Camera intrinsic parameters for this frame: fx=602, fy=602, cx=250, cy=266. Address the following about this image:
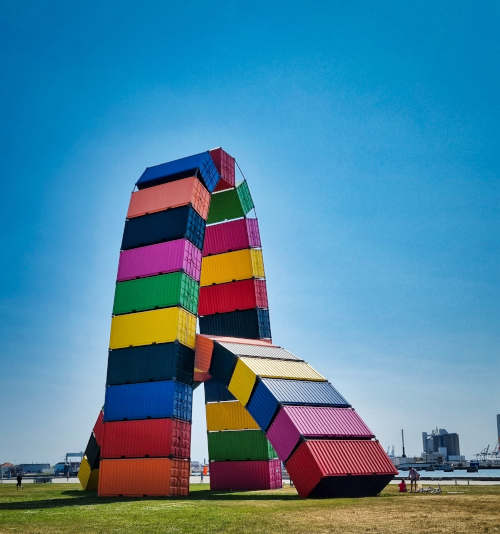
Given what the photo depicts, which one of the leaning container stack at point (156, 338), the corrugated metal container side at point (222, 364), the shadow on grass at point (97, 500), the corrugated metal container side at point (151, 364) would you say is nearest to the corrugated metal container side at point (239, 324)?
the leaning container stack at point (156, 338)

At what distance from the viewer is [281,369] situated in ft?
163

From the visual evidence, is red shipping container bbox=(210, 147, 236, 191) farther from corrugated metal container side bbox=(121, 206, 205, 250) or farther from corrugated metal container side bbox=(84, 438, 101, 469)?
corrugated metal container side bbox=(84, 438, 101, 469)

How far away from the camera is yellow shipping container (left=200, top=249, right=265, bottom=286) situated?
63438 millimetres

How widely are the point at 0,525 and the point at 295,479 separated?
20.7m

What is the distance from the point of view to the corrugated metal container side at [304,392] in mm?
45188

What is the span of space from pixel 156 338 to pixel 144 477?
10.9m

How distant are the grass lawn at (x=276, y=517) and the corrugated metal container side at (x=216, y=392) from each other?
76.6ft

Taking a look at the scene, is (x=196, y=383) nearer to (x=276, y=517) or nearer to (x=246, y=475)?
(x=246, y=475)

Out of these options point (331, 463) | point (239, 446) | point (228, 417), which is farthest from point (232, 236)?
point (331, 463)

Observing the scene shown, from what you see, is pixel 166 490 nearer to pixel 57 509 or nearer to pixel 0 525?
pixel 57 509

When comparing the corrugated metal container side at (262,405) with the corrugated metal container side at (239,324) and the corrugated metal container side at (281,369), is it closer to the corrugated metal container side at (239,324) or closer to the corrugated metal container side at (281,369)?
the corrugated metal container side at (281,369)

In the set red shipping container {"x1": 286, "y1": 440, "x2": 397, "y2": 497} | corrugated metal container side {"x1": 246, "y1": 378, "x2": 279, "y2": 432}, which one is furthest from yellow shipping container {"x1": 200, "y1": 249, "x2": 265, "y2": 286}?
red shipping container {"x1": 286, "y1": 440, "x2": 397, "y2": 497}

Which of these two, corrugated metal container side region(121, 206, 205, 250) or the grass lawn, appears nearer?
the grass lawn

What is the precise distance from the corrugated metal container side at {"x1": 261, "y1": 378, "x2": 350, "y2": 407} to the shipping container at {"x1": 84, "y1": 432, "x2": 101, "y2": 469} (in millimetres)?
24774
